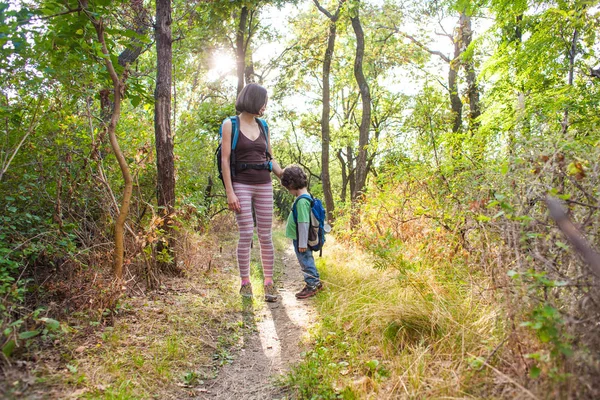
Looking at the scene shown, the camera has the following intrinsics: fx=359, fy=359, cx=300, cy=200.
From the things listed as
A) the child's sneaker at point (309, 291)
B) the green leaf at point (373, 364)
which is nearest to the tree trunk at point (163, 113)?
the child's sneaker at point (309, 291)

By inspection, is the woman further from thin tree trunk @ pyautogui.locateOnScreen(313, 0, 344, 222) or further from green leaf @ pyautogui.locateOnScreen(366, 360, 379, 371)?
thin tree trunk @ pyautogui.locateOnScreen(313, 0, 344, 222)

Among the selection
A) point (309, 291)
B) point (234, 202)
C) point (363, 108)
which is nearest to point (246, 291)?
point (309, 291)

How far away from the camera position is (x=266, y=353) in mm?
2816

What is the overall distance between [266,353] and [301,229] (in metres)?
1.53

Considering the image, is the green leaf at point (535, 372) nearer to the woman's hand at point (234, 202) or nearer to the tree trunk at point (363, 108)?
the woman's hand at point (234, 202)

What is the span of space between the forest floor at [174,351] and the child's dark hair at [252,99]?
202 cm

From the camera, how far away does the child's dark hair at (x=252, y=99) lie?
368cm

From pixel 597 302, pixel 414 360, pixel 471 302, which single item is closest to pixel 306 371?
pixel 414 360

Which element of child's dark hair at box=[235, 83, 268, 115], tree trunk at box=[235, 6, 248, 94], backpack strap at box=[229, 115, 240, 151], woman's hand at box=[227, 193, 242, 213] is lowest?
woman's hand at box=[227, 193, 242, 213]

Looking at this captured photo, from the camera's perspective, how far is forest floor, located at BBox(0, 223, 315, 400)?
6.33 ft

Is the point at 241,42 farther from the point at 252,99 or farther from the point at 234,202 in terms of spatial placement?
the point at 234,202

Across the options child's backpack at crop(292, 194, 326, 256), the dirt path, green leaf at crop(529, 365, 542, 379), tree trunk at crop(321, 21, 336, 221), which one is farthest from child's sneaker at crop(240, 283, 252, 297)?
tree trunk at crop(321, 21, 336, 221)

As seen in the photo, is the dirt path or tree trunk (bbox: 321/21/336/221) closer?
the dirt path

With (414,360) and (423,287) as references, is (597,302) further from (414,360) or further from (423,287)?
(423,287)
